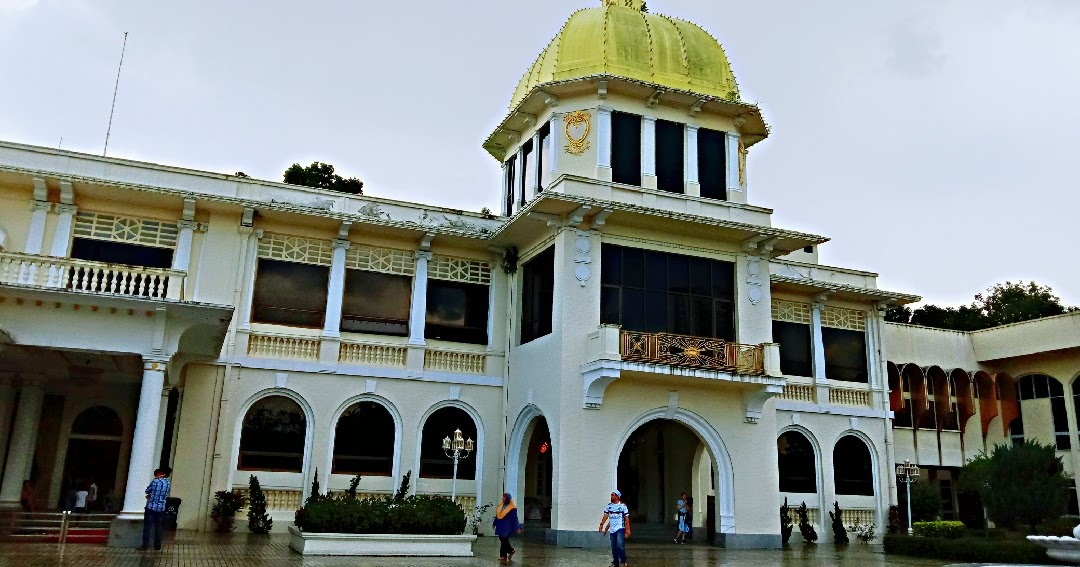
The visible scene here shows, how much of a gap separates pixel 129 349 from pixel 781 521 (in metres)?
17.1

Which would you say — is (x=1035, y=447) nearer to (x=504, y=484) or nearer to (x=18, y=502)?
(x=504, y=484)

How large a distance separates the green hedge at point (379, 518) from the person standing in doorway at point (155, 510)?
2.44 m

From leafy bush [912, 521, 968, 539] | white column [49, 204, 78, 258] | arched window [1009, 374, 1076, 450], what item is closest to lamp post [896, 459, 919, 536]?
leafy bush [912, 521, 968, 539]

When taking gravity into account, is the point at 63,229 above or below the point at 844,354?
above

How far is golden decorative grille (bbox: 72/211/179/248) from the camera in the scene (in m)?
20.1

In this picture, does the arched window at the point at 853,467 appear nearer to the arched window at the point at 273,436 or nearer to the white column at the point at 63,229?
the arched window at the point at 273,436

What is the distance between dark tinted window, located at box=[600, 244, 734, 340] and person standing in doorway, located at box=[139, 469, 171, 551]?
10.2m

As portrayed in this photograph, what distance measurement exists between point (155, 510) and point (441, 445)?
7986 millimetres


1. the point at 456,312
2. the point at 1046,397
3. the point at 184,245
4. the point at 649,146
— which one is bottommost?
the point at 1046,397

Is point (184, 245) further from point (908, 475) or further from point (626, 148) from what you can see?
point (908, 475)

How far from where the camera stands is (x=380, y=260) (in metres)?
22.4

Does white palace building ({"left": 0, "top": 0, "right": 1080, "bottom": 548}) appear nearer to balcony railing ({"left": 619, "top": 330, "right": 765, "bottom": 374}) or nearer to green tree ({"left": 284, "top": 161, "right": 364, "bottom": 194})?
balcony railing ({"left": 619, "top": 330, "right": 765, "bottom": 374})

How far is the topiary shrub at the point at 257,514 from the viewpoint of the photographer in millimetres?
19297

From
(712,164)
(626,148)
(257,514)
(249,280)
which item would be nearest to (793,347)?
(712,164)
